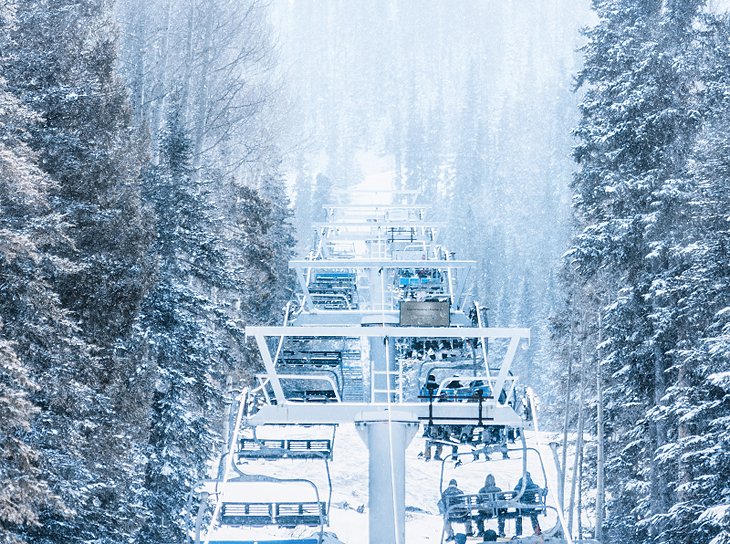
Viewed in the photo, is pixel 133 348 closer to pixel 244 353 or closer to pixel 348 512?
pixel 244 353

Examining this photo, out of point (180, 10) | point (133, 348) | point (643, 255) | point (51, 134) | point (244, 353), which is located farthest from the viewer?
point (180, 10)

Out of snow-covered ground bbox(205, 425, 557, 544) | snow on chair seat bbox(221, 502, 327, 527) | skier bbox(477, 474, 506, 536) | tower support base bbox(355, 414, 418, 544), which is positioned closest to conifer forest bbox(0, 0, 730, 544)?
snow on chair seat bbox(221, 502, 327, 527)

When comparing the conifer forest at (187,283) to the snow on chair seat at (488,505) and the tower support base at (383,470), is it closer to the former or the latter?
the snow on chair seat at (488,505)

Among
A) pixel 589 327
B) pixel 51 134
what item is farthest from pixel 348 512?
pixel 51 134

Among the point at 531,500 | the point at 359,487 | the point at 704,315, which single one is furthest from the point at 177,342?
the point at 359,487

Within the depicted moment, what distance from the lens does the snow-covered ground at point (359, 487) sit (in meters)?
30.1

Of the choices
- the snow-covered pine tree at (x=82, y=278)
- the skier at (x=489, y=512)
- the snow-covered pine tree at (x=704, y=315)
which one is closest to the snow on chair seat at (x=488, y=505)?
the skier at (x=489, y=512)

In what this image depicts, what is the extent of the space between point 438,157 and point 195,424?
426 feet

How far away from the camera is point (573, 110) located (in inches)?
5645

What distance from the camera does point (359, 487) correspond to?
37812 millimetres

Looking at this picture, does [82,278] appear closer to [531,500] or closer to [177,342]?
[177,342]

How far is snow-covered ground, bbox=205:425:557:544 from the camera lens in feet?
98.6

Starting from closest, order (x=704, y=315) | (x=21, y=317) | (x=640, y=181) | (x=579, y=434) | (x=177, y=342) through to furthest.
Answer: (x=21, y=317) < (x=704, y=315) < (x=640, y=181) < (x=177, y=342) < (x=579, y=434)

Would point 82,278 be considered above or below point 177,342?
above
